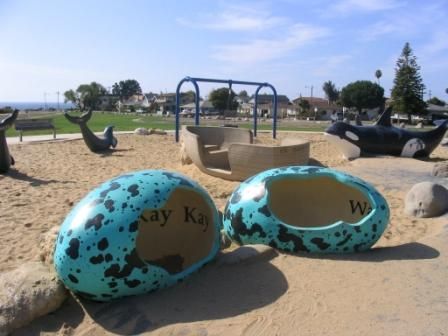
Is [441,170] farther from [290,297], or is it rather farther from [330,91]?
[330,91]

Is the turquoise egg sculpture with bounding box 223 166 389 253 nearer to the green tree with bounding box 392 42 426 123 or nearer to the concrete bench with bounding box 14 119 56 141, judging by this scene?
the concrete bench with bounding box 14 119 56 141

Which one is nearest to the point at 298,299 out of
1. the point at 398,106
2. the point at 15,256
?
the point at 15,256

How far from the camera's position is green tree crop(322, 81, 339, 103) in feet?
340

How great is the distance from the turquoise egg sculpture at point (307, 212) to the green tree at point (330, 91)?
10227 centimetres

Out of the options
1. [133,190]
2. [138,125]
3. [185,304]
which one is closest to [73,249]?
[133,190]

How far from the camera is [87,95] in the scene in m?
100

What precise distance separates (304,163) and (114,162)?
5089 mm

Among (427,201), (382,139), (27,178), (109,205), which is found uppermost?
(109,205)

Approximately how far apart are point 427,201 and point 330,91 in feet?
→ 334

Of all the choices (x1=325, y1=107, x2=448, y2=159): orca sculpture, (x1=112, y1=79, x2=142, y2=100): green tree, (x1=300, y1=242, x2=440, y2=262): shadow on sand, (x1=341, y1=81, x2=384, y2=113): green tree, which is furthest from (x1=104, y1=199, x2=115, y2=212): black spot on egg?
(x1=112, y1=79, x2=142, y2=100): green tree

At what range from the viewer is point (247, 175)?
8.74 m

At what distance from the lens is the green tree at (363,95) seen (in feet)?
255

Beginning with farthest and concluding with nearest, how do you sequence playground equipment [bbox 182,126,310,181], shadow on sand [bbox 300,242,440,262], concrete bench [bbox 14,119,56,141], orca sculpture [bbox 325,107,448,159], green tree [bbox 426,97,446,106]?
1. green tree [bbox 426,97,446,106]
2. concrete bench [bbox 14,119,56,141]
3. orca sculpture [bbox 325,107,448,159]
4. playground equipment [bbox 182,126,310,181]
5. shadow on sand [bbox 300,242,440,262]

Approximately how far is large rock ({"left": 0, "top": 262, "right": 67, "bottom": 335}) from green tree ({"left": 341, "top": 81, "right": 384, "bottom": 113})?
79.1m
